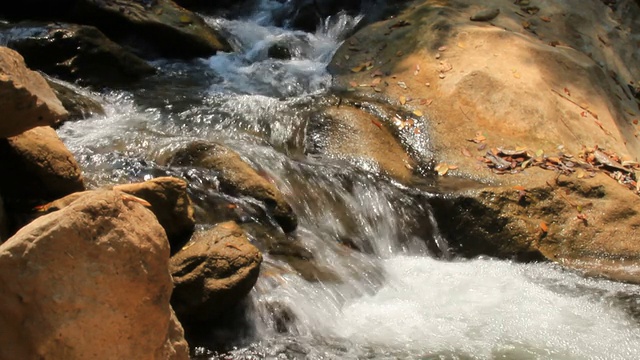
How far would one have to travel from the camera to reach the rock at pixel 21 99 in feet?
11.5

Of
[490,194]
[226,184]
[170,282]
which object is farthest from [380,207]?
[170,282]

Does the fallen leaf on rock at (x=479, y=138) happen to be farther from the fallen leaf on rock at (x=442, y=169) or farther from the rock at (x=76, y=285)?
the rock at (x=76, y=285)

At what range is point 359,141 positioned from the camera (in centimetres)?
705

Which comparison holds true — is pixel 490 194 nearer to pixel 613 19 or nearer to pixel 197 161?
pixel 197 161

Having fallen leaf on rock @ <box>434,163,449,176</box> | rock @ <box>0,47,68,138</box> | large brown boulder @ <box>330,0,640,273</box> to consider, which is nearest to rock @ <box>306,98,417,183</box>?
fallen leaf on rock @ <box>434,163,449,176</box>

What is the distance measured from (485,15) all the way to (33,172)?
6.54 meters

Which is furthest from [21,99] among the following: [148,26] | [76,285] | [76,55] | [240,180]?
[148,26]

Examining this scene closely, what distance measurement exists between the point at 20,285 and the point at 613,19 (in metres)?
9.82

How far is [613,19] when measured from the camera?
1037 centimetres

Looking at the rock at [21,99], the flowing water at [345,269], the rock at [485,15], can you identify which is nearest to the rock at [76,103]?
the flowing water at [345,269]

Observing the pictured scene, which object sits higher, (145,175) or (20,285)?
(20,285)

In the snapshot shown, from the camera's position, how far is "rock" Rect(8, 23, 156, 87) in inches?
308

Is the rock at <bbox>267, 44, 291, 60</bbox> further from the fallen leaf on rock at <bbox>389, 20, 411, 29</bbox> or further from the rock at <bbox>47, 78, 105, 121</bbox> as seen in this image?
the rock at <bbox>47, 78, 105, 121</bbox>

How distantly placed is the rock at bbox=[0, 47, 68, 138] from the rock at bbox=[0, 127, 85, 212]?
0.47 metres
